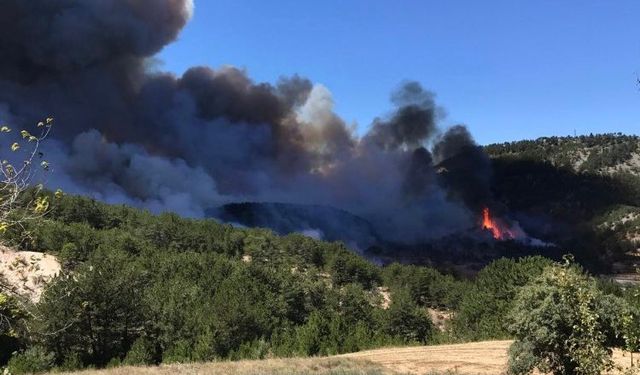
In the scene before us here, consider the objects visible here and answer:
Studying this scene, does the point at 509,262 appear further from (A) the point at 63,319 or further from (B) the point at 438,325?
(A) the point at 63,319

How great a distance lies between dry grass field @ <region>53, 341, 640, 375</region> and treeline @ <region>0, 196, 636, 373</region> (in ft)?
27.2


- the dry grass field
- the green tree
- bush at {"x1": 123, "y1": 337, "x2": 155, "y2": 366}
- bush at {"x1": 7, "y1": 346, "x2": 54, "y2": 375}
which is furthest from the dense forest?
the dry grass field

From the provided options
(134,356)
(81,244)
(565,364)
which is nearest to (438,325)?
(134,356)

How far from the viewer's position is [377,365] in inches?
1859

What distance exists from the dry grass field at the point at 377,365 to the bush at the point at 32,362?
45.0ft

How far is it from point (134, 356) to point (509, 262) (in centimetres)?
8160

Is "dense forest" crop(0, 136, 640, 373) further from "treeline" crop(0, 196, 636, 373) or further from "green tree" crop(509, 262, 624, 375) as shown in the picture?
"green tree" crop(509, 262, 624, 375)

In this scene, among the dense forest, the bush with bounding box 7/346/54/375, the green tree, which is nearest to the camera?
the green tree

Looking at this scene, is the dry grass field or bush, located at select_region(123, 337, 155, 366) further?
→ bush, located at select_region(123, 337, 155, 366)

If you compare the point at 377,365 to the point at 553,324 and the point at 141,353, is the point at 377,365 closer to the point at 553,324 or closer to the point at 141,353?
the point at 553,324

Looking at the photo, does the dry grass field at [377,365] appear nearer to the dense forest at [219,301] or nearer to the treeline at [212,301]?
the dense forest at [219,301]

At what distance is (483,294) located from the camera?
102 m

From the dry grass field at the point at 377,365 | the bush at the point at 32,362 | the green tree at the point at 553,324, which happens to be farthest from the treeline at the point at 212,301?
the green tree at the point at 553,324

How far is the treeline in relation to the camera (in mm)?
67250
